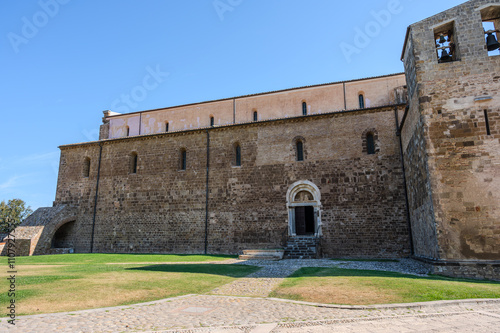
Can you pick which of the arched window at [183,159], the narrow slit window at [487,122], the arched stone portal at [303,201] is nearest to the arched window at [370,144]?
the arched stone portal at [303,201]

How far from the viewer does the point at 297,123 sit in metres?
19.3

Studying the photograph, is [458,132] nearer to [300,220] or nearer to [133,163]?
[300,220]

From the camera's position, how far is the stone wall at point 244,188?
17.1 metres

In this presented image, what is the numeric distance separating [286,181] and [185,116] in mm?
10304

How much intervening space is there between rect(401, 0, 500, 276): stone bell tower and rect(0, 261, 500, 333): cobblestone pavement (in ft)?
15.0

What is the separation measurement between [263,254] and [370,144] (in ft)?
27.5

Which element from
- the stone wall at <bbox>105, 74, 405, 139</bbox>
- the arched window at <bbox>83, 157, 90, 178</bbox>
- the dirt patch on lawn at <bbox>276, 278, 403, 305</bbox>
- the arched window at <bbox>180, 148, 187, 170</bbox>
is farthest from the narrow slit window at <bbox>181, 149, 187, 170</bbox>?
the dirt patch on lawn at <bbox>276, 278, 403, 305</bbox>

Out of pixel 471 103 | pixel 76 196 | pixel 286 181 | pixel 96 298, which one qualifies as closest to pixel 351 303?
pixel 96 298

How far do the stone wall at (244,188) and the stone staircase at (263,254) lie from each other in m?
1.12

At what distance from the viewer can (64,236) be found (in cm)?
2292

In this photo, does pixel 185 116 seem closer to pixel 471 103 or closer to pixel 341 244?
pixel 341 244

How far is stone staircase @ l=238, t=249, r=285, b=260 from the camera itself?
1628 cm

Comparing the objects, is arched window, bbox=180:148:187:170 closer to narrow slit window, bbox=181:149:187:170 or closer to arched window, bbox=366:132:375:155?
narrow slit window, bbox=181:149:187:170

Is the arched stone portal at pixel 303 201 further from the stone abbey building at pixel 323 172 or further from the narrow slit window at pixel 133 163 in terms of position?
the narrow slit window at pixel 133 163
